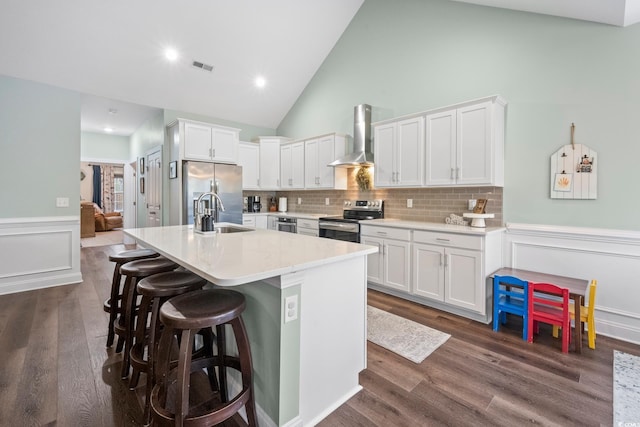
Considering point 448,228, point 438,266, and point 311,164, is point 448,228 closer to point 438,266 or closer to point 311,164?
point 438,266

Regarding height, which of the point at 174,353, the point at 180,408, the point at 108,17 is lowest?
the point at 174,353

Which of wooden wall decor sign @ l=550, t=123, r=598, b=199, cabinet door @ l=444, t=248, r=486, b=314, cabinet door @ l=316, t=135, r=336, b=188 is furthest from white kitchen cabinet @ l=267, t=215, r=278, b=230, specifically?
wooden wall decor sign @ l=550, t=123, r=598, b=199

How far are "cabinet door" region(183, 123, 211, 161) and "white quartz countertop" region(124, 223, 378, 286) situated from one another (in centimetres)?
256

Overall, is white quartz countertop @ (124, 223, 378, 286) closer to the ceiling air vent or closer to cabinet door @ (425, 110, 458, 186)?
cabinet door @ (425, 110, 458, 186)

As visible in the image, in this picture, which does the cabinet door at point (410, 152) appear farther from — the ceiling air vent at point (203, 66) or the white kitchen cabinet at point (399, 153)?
the ceiling air vent at point (203, 66)

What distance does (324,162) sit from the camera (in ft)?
16.2

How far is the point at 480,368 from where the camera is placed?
7.04 feet

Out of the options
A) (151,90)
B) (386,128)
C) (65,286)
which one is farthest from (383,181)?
(65,286)

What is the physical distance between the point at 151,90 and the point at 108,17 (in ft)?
3.94

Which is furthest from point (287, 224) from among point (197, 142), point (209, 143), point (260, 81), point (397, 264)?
point (260, 81)

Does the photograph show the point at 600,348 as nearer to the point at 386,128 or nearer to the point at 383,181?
the point at 383,181

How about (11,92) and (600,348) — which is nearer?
(600,348)

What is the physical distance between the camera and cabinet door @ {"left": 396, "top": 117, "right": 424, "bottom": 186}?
3.62m

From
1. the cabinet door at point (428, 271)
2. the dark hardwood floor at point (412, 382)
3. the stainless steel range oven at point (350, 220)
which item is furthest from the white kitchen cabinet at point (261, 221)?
the cabinet door at point (428, 271)
